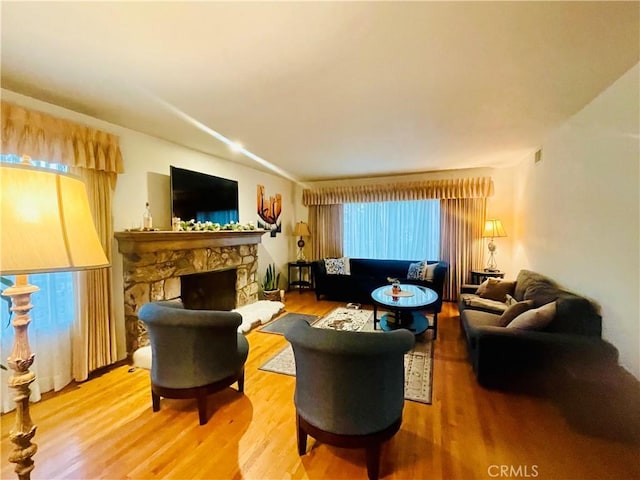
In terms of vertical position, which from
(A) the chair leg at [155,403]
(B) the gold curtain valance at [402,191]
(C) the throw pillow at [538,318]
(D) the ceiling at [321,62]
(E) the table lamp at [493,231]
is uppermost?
(D) the ceiling at [321,62]

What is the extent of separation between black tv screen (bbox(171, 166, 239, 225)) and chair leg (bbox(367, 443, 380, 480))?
3041mm

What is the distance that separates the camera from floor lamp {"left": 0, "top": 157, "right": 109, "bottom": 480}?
817 millimetres

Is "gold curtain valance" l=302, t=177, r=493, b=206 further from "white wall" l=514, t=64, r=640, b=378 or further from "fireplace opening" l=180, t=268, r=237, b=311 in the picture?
"fireplace opening" l=180, t=268, r=237, b=311

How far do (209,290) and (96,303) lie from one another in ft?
4.71

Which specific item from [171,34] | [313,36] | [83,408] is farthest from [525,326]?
[83,408]

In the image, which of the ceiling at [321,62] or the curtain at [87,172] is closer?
the ceiling at [321,62]

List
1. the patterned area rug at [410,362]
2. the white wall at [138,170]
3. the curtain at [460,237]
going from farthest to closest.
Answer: the curtain at [460,237], the white wall at [138,170], the patterned area rug at [410,362]

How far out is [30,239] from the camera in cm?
84

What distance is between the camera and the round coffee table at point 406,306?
3137 mm

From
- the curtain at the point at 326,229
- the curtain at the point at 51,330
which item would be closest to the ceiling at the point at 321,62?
the curtain at the point at 51,330

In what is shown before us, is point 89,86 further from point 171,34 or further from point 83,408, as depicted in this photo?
point 83,408

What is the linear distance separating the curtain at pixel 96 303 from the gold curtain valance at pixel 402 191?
3.91 m

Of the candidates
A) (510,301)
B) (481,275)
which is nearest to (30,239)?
(510,301)

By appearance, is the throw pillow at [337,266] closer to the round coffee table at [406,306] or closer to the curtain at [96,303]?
the round coffee table at [406,306]
